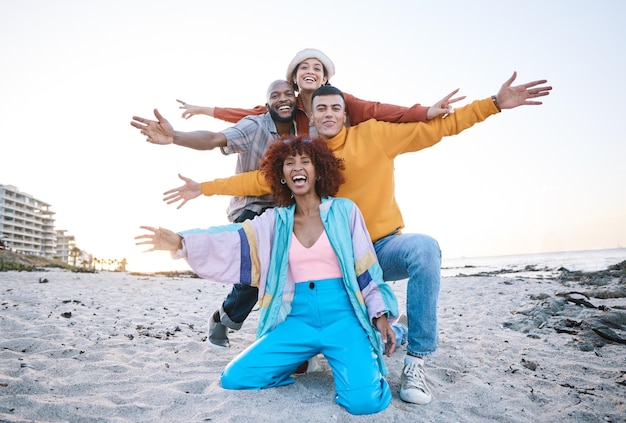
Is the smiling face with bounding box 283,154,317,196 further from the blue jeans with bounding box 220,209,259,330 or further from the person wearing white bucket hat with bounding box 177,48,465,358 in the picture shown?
the blue jeans with bounding box 220,209,259,330

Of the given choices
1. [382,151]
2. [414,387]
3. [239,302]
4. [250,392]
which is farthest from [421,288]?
[239,302]

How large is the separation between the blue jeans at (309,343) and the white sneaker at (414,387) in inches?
6.3

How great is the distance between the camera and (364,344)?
277 cm

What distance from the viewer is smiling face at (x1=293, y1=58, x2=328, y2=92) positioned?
3943mm

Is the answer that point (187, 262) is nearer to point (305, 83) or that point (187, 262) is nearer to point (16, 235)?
point (305, 83)

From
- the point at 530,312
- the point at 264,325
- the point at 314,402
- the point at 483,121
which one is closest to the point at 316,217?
the point at 264,325

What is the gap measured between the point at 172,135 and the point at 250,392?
7.43 ft

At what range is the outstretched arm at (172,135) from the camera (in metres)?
3.40

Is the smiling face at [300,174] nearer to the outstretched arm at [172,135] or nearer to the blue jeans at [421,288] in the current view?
the blue jeans at [421,288]

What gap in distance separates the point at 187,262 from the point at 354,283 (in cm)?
120

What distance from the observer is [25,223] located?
62938mm

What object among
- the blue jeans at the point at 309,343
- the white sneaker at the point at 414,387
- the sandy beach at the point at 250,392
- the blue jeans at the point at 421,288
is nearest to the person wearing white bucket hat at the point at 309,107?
the blue jeans at the point at 421,288

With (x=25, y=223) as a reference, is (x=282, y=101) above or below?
below

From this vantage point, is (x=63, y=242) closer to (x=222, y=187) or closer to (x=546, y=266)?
(x=546, y=266)
